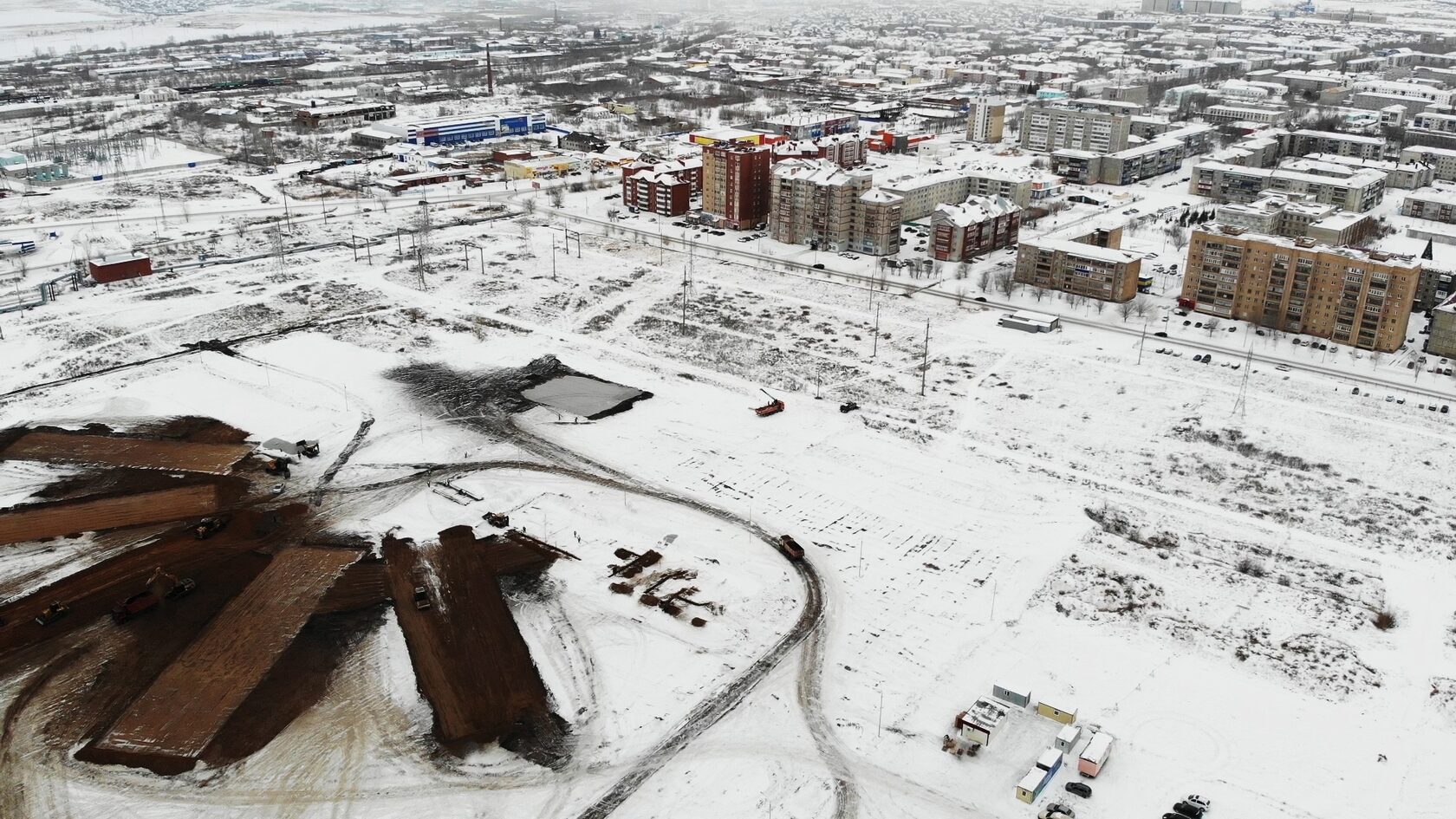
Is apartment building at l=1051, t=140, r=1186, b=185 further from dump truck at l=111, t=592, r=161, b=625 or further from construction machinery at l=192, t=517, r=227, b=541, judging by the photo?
dump truck at l=111, t=592, r=161, b=625

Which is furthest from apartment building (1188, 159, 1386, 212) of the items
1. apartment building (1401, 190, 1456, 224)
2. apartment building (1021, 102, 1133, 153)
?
apartment building (1021, 102, 1133, 153)

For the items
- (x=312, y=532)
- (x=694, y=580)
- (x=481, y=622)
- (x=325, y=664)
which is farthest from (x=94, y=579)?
(x=694, y=580)

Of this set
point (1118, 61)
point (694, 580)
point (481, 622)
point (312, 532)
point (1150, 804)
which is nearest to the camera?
point (1150, 804)

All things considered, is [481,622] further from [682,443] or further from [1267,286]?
[1267,286]

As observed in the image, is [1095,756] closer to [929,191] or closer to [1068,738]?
[1068,738]

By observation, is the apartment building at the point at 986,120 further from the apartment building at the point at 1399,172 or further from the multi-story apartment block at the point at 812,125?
the apartment building at the point at 1399,172
